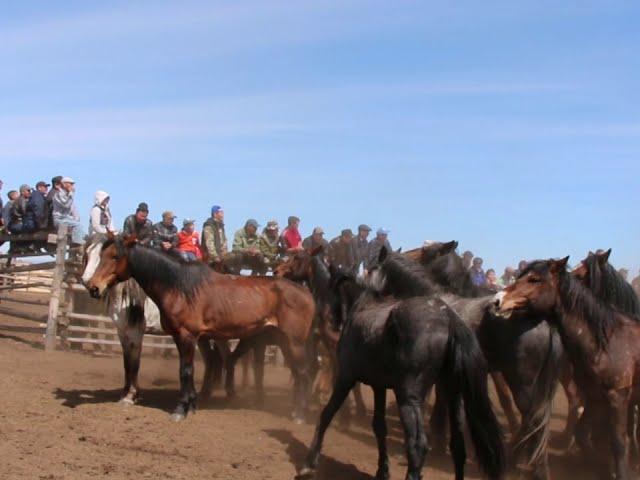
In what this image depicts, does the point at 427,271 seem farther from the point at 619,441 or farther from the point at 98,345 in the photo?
the point at 98,345

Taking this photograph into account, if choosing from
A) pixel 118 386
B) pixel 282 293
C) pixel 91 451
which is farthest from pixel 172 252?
pixel 91 451

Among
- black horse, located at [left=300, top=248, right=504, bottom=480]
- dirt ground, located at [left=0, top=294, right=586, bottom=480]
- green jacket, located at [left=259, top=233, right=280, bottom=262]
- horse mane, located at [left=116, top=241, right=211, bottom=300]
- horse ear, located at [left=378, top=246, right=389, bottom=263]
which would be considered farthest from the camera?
green jacket, located at [left=259, top=233, right=280, bottom=262]

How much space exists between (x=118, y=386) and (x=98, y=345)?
410 centimetres

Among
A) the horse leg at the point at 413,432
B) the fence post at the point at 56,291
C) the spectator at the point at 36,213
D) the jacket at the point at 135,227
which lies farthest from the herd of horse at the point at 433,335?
the spectator at the point at 36,213

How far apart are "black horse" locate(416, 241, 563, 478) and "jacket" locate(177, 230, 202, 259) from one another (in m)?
5.83

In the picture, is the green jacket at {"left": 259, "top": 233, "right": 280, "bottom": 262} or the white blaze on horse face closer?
the white blaze on horse face

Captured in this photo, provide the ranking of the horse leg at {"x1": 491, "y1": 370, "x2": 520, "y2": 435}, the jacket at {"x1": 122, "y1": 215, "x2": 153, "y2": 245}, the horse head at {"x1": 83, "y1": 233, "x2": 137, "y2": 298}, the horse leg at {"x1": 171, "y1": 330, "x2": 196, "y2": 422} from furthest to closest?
the jacket at {"x1": 122, "y1": 215, "x2": 153, "y2": 245}
the horse head at {"x1": 83, "y1": 233, "x2": 137, "y2": 298}
the horse leg at {"x1": 171, "y1": 330, "x2": 196, "y2": 422}
the horse leg at {"x1": 491, "y1": 370, "x2": 520, "y2": 435}

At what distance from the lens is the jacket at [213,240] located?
13.9 metres

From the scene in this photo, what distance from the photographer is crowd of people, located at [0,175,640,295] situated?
13156 millimetres

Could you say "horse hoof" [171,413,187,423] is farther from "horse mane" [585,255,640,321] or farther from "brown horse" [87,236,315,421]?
"horse mane" [585,255,640,321]

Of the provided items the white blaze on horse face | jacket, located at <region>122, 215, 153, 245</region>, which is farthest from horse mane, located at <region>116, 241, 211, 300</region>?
jacket, located at <region>122, 215, 153, 245</region>

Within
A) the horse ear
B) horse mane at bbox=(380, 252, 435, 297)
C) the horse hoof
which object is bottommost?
the horse hoof

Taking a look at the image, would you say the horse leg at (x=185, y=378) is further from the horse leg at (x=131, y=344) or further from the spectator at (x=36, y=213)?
the spectator at (x=36, y=213)

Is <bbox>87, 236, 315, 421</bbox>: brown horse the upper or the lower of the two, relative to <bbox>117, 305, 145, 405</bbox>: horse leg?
upper
